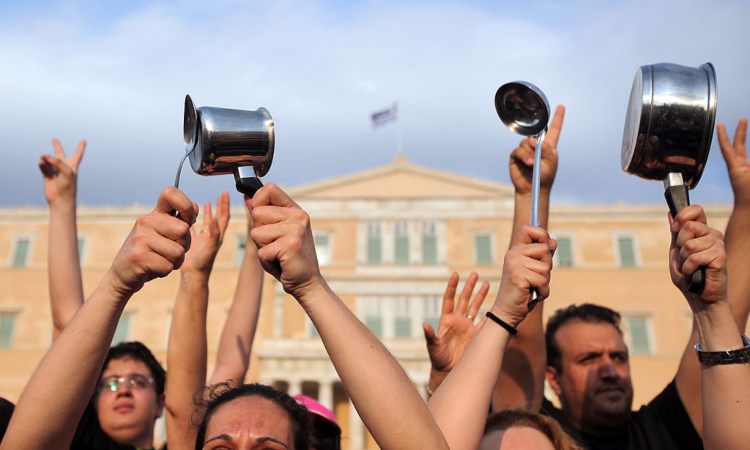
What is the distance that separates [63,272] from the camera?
2838 millimetres

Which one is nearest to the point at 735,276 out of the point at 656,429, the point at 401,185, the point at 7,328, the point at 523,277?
the point at 656,429

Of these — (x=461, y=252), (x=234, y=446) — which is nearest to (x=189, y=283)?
(x=234, y=446)

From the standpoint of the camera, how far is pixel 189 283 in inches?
109

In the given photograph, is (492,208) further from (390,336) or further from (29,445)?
(29,445)

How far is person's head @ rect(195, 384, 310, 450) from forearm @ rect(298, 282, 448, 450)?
531mm

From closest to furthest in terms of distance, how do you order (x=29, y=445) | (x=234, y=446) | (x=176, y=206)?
(x=176, y=206) → (x=29, y=445) → (x=234, y=446)

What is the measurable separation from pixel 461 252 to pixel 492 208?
2.38 metres

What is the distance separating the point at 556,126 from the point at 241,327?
5.97 feet

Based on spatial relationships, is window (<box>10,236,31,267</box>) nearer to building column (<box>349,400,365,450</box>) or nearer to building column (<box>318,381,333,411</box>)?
building column (<box>318,381,333,411</box>)

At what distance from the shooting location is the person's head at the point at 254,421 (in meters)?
2.01

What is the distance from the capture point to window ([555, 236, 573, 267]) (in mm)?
27438

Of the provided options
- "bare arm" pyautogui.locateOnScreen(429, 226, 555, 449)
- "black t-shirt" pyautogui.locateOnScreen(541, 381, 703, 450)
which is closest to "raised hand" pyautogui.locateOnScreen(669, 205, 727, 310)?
"bare arm" pyautogui.locateOnScreen(429, 226, 555, 449)

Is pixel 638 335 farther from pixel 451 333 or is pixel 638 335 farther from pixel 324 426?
pixel 324 426

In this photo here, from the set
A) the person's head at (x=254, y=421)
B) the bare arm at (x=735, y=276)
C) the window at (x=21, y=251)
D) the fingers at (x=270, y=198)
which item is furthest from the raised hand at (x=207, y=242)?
the window at (x=21, y=251)
